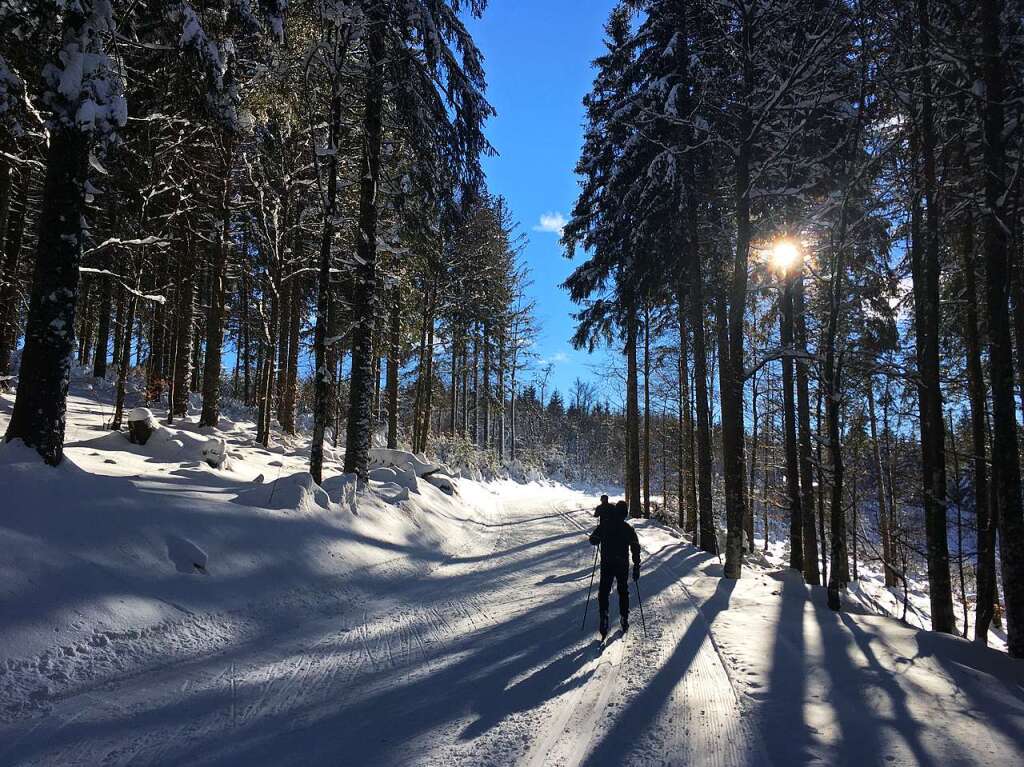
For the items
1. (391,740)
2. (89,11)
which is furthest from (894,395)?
(89,11)

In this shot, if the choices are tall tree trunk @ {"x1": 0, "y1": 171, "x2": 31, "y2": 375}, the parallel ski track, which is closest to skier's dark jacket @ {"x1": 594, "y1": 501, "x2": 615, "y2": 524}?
the parallel ski track

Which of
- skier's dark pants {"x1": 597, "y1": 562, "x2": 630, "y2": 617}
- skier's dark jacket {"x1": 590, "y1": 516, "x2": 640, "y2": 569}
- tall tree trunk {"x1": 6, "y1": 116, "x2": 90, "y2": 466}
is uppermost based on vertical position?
tall tree trunk {"x1": 6, "y1": 116, "x2": 90, "y2": 466}

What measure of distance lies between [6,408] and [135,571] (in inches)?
427

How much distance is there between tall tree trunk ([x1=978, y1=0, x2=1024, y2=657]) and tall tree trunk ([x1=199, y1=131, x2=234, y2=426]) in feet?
51.8

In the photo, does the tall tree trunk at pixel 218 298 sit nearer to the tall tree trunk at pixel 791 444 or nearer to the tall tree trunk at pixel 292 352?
the tall tree trunk at pixel 292 352

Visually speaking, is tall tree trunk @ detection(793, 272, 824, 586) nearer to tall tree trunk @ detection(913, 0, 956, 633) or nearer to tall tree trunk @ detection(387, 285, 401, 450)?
tall tree trunk @ detection(913, 0, 956, 633)

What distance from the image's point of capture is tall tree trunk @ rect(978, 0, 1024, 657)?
6.20 m

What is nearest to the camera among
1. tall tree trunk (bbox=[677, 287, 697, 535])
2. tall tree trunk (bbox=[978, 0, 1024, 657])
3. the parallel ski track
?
the parallel ski track

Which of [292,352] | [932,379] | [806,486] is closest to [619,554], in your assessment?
[932,379]

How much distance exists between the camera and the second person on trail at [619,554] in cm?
645

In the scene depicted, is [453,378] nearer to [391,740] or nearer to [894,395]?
[894,395]

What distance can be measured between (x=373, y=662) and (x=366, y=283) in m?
8.37

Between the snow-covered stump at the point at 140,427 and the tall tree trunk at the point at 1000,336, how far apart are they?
14774mm

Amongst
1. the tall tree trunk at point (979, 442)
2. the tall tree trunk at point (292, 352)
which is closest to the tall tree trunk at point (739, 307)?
the tall tree trunk at point (979, 442)
